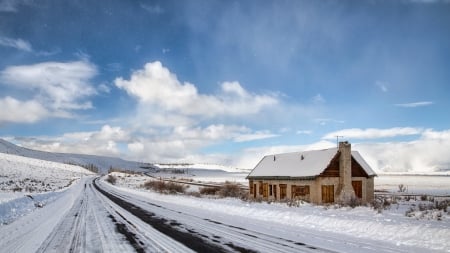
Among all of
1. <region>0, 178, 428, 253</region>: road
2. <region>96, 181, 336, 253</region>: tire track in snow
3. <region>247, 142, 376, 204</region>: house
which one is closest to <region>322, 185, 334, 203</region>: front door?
<region>247, 142, 376, 204</region>: house

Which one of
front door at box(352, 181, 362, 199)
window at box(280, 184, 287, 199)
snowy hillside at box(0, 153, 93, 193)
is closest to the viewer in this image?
front door at box(352, 181, 362, 199)

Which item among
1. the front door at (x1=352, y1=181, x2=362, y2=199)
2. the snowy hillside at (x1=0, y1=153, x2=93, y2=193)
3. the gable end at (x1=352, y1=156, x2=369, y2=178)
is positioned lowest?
the snowy hillside at (x1=0, y1=153, x2=93, y2=193)

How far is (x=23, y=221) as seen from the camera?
18.6 meters

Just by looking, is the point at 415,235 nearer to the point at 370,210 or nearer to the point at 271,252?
the point at 271,252

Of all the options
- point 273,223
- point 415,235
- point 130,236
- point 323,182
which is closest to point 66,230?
point 130,236

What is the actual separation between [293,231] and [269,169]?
27692mm

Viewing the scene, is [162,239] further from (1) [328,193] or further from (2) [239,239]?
(1) [328,193]

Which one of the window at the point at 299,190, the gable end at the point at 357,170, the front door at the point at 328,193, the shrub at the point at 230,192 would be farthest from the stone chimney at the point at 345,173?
the shrub at the point at 230,192

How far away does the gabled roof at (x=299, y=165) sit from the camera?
33562mm

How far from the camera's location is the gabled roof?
110 feet

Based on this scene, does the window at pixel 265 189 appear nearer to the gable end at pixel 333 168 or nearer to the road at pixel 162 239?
the gable end at pixel 333 168

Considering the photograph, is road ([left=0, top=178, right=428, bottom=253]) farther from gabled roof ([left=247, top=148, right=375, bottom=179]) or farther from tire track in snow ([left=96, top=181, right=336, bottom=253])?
gabled roof ([left=247, top=148, right=375, bottom=179])

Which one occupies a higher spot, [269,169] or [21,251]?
[269,169]

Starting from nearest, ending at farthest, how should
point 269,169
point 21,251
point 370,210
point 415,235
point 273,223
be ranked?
point 21,251 < point 415,235 < point 273,223 < point 370,210 < point 269,169
